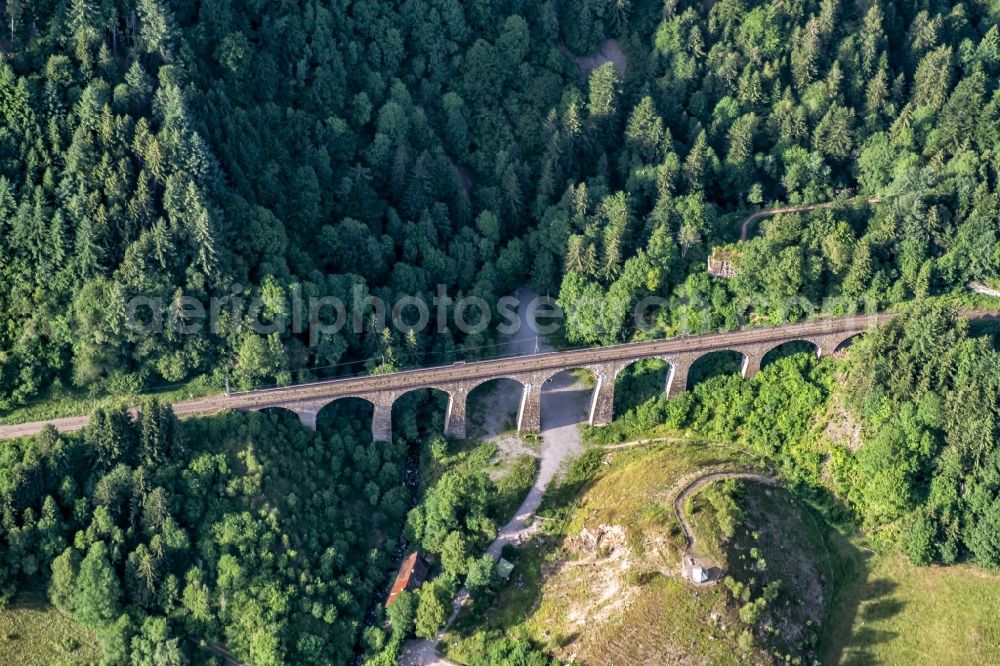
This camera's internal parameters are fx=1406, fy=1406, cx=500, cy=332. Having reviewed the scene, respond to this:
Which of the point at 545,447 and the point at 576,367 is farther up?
the point at 576,367

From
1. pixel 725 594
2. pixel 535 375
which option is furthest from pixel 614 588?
pixel 535 375

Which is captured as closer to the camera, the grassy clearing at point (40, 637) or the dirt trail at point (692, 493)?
the grassy clearing at point (40, 637)

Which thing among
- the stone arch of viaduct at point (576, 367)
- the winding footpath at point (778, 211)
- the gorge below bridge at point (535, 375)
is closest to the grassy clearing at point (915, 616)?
the stone arch of viaduct at point (576, 367)

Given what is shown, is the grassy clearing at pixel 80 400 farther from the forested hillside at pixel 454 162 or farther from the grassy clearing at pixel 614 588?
the grassy clearing at pixel 614 588

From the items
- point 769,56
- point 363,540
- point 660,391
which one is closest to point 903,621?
point 660,391

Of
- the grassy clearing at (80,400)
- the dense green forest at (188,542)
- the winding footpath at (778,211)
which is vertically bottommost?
the dense green forest at (188,542)

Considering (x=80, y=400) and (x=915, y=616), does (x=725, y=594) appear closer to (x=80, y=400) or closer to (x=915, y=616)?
(x=915, y=616)

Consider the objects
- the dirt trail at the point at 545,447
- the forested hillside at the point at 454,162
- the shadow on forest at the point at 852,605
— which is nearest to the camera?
the shadow on forest at the point at 852,605

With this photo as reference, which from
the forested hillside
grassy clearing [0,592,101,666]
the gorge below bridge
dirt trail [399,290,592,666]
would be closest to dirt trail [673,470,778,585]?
the gorge below bridge
